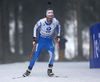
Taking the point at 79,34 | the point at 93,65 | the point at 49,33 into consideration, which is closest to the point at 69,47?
the point at 79,34

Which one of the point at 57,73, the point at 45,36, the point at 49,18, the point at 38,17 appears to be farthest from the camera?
the point at 38,17

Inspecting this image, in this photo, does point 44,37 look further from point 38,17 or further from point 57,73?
point 38,17

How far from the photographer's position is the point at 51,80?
10.2 meters

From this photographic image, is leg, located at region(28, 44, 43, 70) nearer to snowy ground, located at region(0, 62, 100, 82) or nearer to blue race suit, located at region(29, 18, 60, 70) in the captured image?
blue race suit, located at region(29, 18, 60, 70)

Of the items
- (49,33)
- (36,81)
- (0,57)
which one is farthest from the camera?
(0,57)

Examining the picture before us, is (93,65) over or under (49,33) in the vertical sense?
under

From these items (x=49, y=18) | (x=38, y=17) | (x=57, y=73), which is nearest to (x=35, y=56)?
(x=49, y=18)

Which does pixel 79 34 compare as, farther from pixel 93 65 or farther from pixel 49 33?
pixel 49 33

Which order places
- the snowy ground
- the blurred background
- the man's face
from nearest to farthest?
the snowy ground, the man's face, the blurred background

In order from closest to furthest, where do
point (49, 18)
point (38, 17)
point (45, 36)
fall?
1. point (49, 18)
2. point (45, 36)
3. point (38, 17)

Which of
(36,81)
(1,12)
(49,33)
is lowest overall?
(36,81)

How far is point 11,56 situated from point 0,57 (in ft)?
9.47

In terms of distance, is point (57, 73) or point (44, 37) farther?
point (57, 73)

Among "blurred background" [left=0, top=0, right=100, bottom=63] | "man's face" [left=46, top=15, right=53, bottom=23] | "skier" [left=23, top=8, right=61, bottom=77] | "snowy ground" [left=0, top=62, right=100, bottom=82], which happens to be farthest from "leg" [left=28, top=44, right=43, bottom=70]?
"blurred background" [left=0, top=0, right=100, bottom=63]
